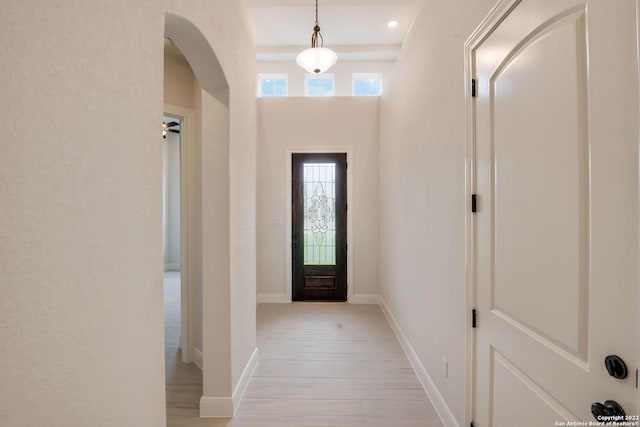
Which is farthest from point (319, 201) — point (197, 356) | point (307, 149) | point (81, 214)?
point (81, 214)

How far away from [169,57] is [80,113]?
7.46ft

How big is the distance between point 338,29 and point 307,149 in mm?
1822

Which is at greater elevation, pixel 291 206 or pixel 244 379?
pixel 291 206

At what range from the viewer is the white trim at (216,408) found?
2.03 meters

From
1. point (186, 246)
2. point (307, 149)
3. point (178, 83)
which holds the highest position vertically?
point (178, 83)

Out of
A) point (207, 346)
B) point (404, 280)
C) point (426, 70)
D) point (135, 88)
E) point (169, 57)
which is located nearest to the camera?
point (135, 88)

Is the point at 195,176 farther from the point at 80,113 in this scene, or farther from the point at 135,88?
the point at 80,113

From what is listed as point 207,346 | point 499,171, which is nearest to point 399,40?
point 499,171

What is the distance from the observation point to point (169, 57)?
2.60 m

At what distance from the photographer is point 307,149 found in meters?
4.53

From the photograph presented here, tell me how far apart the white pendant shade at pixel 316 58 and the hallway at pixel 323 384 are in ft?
8.94

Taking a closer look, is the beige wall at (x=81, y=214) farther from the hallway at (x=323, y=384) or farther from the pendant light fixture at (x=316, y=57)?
the pendant light fixture at (x=316, y=57)

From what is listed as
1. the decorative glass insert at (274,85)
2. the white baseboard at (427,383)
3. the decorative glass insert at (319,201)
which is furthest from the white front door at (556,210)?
the decorative glass insert at (274,85)

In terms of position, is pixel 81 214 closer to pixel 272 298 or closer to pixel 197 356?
pixel 197 356
